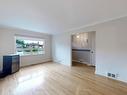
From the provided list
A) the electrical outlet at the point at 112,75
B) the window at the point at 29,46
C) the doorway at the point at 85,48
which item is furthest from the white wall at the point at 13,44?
the electrical outlet at the point at 112,75

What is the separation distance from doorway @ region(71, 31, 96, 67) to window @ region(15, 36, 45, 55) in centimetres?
235

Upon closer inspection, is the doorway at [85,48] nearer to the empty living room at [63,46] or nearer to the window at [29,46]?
the empty living room at [63,46]

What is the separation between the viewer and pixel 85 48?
5.72 metres

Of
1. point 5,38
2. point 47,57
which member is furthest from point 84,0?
point 47,57

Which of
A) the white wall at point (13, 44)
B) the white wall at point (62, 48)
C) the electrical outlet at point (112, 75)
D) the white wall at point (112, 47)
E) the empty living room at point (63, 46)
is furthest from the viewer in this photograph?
the white wall at point (62, 48)

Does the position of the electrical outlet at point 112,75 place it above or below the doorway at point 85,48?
below

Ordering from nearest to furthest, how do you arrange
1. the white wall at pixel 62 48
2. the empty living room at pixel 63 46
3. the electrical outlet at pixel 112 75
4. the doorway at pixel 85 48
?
the empty living room at pixel 63 46 → the electrical outlet at pixel 112 75 → the white wall at pixel 62 48 → the doorway at pixel 85 48

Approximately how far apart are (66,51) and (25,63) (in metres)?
2.53

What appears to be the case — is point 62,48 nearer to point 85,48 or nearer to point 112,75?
point 85,48

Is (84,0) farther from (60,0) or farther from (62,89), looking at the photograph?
(62,89)

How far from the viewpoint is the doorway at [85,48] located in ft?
17.1

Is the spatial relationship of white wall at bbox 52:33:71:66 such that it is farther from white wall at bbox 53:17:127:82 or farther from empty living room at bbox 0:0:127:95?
white wall at bbox 53:17:127:82

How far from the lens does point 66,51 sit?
17.0 feet

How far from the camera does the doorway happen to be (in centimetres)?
521
